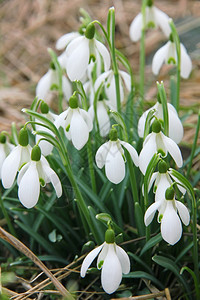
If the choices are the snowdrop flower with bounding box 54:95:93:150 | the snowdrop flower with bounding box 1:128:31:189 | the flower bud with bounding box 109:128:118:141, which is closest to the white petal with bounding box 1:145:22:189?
the snowdrop flower with bounding box 1:128:31:189

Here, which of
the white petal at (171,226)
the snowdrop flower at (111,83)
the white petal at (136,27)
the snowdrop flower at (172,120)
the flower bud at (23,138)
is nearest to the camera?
the white petal at (171,226)

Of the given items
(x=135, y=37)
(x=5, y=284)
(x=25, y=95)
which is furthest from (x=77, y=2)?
(x=5, y=284)

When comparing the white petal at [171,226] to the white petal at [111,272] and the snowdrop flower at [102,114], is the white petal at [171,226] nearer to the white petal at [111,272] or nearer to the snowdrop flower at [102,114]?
the white petal at [111,272]

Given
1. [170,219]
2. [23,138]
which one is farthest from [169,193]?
[23,138]

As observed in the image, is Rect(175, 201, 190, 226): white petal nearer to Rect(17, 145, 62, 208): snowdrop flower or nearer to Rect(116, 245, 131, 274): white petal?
Rect(116, 245, 131, 274): white petal

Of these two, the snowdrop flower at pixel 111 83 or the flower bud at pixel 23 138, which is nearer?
the flower bud at pixel 23 138

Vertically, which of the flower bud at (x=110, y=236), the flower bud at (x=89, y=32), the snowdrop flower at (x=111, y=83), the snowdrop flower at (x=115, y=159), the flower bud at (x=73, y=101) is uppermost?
the flower bud at (x=89, y=32)

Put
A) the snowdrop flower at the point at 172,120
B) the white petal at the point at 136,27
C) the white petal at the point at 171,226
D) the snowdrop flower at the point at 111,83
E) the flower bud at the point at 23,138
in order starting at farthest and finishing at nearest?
the white petal at the point at 136,27 → the snowdrop flower at the point at 111,83 → the snowdrop flower at the point at 172,120 → the flower bud at the point at 23,138 → the white petal at the point at 171,226

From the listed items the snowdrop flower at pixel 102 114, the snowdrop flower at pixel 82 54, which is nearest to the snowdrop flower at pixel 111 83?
the snowdrop flower at pixel 102 114
